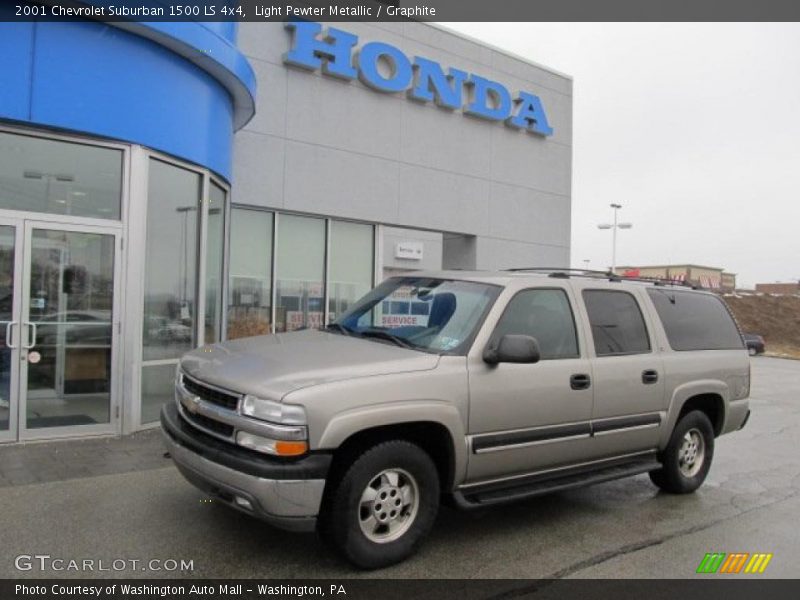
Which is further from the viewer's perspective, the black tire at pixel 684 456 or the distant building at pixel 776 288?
the distant building at pixel 776 288

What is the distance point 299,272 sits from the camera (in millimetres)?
12031

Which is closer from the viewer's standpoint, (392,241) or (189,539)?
(189,539)

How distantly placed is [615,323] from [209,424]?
11.2 ft

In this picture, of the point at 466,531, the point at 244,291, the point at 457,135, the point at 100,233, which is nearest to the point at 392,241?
the point at 457,135

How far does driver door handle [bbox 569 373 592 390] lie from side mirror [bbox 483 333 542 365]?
648mm

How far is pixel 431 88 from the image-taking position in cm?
1359

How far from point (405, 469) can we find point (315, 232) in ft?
28.2

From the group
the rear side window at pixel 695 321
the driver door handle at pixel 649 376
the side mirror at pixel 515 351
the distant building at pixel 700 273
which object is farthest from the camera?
the distant building at pixel 700 273

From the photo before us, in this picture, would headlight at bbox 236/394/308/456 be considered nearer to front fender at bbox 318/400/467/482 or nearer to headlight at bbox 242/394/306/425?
headlight at bbox 242/394/306/425

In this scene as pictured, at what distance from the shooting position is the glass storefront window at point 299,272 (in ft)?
38.9

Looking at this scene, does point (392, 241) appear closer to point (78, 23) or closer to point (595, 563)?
point (78, 23)

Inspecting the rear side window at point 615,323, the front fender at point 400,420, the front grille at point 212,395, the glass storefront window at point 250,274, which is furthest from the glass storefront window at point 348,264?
the front fender at point 400,420

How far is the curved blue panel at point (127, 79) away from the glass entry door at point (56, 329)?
1.17 m

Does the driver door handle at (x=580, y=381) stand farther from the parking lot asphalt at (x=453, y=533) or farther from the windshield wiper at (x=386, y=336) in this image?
the windshield wiper at (x=386, y=336)
